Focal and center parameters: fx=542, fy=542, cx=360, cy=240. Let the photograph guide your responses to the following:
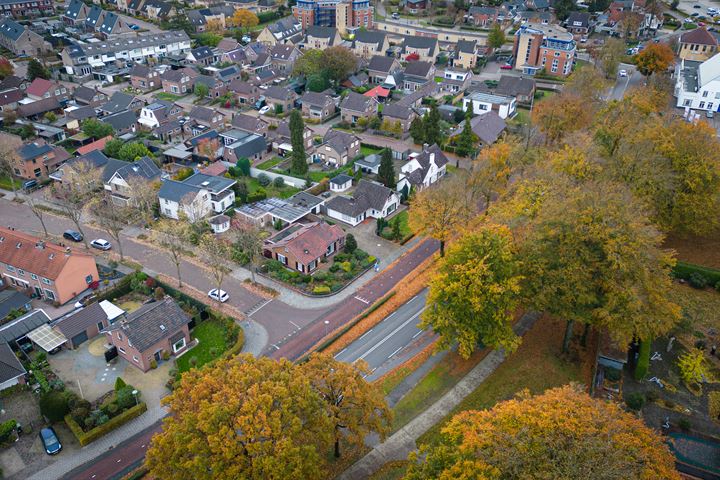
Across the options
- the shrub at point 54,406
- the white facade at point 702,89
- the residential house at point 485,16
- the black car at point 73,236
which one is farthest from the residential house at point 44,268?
the residential house at point 485,16

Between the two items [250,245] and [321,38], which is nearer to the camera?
[250,245]

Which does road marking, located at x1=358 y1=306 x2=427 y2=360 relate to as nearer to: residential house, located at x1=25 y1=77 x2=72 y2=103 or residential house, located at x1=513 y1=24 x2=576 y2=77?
residential house, located at x1=25 y1=77 x2=72 y2=103

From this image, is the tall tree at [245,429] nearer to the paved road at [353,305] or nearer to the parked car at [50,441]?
the parked car at [50,441]

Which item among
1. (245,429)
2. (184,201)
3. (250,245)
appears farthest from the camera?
(184,201)

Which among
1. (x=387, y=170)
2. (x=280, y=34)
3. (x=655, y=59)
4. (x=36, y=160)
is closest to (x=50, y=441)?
(x=387, y=170)

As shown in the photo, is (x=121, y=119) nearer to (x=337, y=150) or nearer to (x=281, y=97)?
(x=281, y=97)

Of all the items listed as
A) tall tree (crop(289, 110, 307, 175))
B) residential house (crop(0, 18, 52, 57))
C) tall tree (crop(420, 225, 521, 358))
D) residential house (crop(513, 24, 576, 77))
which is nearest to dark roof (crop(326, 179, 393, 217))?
tall tree (crop(289, 110, 307, 175))

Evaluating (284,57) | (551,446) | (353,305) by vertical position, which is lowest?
(353,305)
